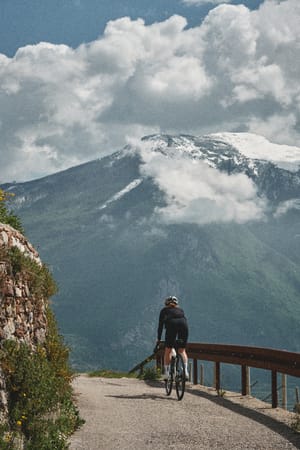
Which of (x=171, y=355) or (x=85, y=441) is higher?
(x=171, y=355)

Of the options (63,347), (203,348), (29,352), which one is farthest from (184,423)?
(203,348)

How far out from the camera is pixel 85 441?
11.5 meters

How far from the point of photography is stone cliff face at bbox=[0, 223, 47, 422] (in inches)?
422

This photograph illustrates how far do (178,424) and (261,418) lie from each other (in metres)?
1.89

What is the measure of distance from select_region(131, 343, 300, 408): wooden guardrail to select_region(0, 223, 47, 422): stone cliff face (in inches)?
202

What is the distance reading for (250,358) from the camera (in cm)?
1648

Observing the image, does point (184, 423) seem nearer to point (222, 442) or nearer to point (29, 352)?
point (222, 442)

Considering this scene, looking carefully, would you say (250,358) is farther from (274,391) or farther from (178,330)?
(178,330)

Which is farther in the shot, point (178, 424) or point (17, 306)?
point (178, 424)

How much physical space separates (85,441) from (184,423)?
243cm

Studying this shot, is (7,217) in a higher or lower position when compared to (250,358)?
higher

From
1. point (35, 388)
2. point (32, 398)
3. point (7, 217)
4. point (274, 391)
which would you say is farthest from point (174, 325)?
point (32, 398)

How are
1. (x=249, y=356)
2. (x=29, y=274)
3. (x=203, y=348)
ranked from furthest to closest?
(x=203, y=348)
(x=249, y=356)
(x=29, y=274)

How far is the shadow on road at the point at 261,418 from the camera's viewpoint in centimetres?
1166
